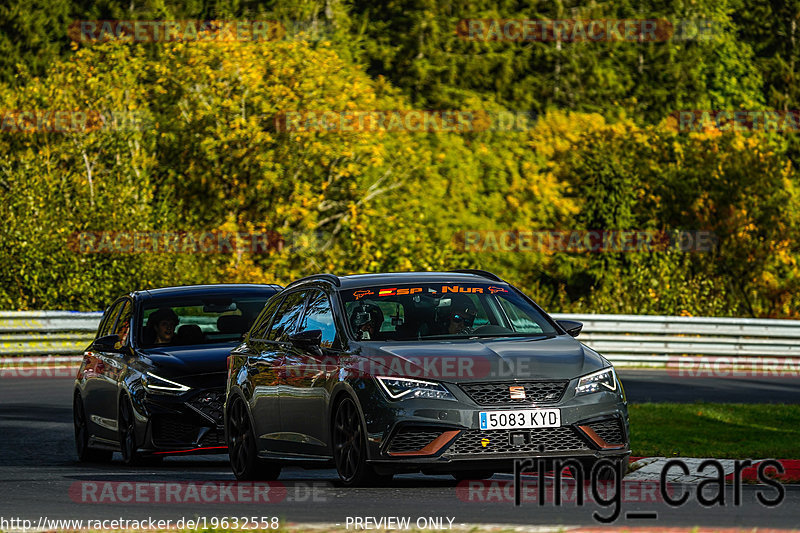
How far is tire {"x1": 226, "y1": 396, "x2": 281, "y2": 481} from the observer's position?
1277 centimetres

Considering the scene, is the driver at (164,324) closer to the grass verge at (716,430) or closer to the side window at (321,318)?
the side window at (321,318)

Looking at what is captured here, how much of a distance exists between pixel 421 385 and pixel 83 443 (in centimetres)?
648

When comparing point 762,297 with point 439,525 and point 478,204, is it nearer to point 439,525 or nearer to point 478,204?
point 478,204

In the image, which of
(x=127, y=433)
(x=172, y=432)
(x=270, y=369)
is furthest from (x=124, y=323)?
(x=270, y=369)

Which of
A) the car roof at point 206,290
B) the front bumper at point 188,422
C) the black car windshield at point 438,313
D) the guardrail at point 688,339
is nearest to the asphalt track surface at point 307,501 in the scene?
the front bumper at point 188,422

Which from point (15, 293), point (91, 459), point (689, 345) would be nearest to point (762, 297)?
point (689, 345)

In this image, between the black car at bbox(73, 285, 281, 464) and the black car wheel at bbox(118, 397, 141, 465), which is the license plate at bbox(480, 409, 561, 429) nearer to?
the black car at bbox(73, 285, 281, 464)

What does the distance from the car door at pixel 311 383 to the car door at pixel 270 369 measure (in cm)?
13

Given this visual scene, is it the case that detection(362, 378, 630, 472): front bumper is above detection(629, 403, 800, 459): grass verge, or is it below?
above

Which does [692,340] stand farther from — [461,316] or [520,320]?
[461,316]

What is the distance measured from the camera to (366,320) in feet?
38.8

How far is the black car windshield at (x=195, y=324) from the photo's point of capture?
15.6 m

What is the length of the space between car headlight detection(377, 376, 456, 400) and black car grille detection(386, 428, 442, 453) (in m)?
0.22

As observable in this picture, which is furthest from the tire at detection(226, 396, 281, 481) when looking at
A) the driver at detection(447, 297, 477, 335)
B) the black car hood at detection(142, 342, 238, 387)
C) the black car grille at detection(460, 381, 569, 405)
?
the black car grille at detection(460, 381, 569, 405)
